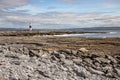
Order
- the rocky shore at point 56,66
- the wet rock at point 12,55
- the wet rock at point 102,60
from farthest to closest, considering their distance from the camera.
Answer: the wet rock at point 12,55 → the wet rock at point 102,60 → the rocky shore at point 56,66

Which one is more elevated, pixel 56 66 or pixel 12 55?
pixel 12 55

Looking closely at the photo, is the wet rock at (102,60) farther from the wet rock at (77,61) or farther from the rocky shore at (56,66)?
the wet rock at (77,61)

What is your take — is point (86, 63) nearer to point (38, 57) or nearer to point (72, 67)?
point (72, 67)

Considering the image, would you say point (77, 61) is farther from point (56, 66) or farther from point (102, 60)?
point (56, 66)

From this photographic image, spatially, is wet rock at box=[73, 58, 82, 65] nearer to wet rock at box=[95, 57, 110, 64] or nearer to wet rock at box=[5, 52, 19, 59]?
wet rock at box=[95, 57, 110, 64]

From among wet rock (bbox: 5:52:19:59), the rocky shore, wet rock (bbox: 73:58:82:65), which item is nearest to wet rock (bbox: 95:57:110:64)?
the rocky shore

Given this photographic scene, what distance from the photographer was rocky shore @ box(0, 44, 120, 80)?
1373 centimetres

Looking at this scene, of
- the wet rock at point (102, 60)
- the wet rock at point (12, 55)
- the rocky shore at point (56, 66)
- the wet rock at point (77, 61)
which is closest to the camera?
the rocky shore at point (56, 66)

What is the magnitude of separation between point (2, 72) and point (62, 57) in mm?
4142

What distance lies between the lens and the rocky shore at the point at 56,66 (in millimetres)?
13727

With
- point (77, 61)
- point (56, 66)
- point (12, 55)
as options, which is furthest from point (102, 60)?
point (12, 55)

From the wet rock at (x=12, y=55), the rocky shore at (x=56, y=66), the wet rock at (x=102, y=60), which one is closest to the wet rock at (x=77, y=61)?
the rocky shore at (x=56, y=66)

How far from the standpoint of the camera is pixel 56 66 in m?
14.9

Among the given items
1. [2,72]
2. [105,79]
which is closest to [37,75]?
[2,72]
